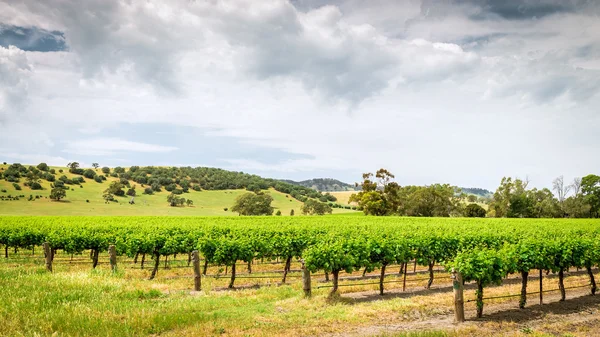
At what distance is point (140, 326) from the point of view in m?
11.6

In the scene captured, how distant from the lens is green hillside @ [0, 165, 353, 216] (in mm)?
91188

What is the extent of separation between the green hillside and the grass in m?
83.5

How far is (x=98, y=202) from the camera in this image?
107 metres

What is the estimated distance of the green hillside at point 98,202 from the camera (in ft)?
299

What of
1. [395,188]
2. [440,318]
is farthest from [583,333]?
[395,188]

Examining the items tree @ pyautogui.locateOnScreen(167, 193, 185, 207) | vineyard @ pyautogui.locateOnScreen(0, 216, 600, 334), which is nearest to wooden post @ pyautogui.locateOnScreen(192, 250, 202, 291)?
vineyard @ pyautogui.locateOnScreen(0, 216, 600, 334)

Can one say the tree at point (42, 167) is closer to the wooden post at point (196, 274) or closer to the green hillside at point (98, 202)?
the green hillside at point (98, 202)

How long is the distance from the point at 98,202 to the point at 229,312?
107593 millimetres

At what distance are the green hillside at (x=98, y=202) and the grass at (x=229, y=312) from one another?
83.5 m

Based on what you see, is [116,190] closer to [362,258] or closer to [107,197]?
[107,197]

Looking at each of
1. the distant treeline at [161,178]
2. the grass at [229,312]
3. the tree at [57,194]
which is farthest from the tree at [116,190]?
the grass at [229,312]

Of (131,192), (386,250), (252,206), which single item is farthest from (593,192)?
(131,192)

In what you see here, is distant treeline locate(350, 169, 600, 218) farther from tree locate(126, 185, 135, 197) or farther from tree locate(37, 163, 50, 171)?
tree locate(37, 163, 50, 171)

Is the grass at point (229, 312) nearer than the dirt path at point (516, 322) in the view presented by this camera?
Yes
